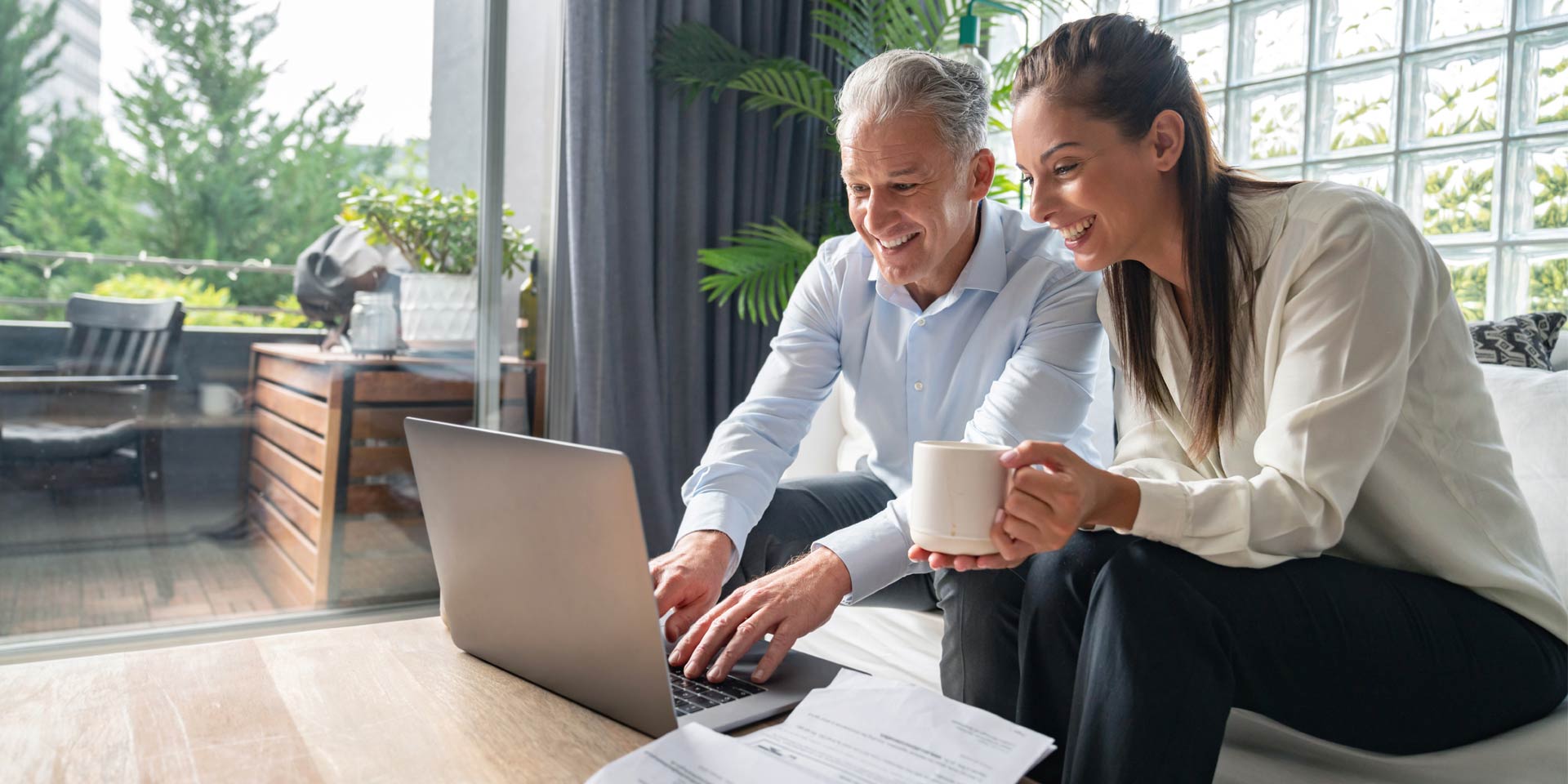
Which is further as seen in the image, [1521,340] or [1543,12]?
[1543,12]

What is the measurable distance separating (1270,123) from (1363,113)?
20 cm

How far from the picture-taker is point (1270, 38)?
2258mm

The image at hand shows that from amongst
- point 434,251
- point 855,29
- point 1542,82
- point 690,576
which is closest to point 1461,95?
point 1542,82

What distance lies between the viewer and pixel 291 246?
2.46 m

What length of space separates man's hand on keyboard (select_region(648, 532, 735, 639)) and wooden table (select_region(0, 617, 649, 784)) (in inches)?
7.9

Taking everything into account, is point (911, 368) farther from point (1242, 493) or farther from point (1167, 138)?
point (1242, 493)

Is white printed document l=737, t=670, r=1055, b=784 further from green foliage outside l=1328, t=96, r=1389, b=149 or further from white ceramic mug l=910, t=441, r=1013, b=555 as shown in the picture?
green foliage outside l=1328, t=96, r=1389, b=149

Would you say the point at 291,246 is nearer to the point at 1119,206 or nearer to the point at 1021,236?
the point at 1021,236

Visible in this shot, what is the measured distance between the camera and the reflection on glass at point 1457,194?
1937 mm

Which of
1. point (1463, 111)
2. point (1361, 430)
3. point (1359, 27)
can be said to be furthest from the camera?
point (1359, 27)

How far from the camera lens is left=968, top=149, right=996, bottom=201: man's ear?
1.60 m

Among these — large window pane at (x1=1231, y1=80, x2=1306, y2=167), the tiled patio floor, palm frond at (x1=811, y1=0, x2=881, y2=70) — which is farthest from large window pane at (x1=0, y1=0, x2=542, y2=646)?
large window pane at (x1=1231, y1=80, x2=1306, y2=167)

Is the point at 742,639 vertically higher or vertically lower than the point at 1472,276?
lower

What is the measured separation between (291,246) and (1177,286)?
2.00m
